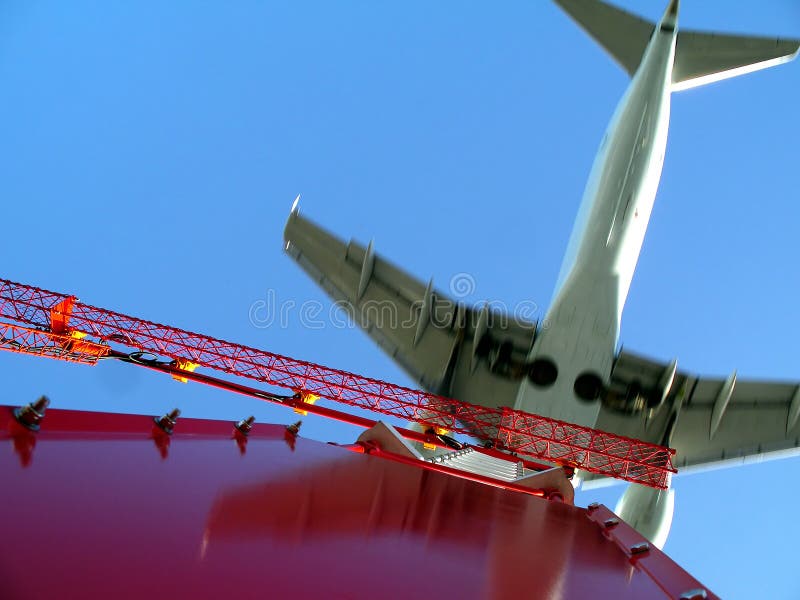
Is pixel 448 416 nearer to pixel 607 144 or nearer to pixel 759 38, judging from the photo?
pixel 607 144

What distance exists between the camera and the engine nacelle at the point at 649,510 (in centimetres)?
2195

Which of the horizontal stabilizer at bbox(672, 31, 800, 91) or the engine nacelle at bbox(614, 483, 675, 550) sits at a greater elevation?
the horizontal stabilizer at bbox(672, 31, 800, 91)

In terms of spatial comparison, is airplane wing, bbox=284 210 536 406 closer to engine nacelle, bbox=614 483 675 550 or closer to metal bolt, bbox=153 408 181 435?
engine nacelle, bbox=614 483 675 550

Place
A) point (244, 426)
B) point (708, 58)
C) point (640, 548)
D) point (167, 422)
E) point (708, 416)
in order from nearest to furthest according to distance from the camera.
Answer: point (640, 548)
point (167, 422)
point (244, 426)
point (708, 416)
point (708, 58)

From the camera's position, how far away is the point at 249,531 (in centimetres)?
240

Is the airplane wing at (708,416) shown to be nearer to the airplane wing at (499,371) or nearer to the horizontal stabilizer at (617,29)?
the airplane wing at (499,371)

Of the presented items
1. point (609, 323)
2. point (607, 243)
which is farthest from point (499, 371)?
point (607, 243)

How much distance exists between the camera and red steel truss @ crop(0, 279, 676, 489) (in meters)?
23.9

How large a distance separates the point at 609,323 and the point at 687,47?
1271 cm

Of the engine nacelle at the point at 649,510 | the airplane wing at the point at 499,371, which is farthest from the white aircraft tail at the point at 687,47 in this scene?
the engine nacelle at the point at 649,510

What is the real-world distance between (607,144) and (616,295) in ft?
18.0

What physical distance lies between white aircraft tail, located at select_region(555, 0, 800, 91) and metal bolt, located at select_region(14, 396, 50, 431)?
93.3 feet

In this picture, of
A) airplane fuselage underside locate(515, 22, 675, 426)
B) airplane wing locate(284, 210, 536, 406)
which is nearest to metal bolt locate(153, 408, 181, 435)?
airplane fuselage underside locate(515, 22, 675, 426)

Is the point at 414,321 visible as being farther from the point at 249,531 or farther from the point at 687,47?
the point at 249,531
